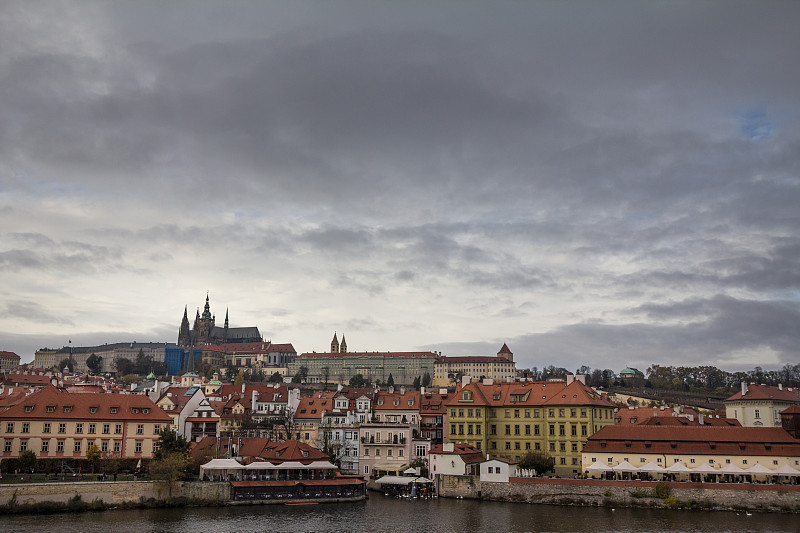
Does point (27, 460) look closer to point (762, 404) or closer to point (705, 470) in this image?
point (705, 470)

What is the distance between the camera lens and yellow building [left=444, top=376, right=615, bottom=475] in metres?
75.3

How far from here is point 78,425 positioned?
7131 cm

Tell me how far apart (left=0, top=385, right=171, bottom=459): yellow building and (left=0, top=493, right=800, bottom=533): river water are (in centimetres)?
1708

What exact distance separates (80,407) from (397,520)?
1503 inches

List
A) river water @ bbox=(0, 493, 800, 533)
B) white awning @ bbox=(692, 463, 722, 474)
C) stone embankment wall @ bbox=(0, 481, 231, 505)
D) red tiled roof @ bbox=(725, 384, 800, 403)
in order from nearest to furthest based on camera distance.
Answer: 1. river water @ bbox=(0, 493, 800, 533)
2. stone embankment wall @ bbox=(0, 481, 231, 505)
3. white awning @ bbox=(692, 463, 722, 474)
4. red tiled roof @ bbox=(725, 384, 800, 403)

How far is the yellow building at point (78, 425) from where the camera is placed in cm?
6844

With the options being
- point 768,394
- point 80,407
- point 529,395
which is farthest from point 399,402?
point 768,394

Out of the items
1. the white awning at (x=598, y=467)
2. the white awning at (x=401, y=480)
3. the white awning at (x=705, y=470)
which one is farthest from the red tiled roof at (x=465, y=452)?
the white awning at (x=705, y=470)

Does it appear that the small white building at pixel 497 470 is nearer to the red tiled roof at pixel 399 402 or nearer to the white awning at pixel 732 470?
the red tiled roof at pixel 399 402

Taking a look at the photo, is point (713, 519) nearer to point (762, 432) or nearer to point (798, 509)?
point (798, 509)

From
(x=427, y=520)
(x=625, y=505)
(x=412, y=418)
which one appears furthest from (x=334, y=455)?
(x=625, y=505)

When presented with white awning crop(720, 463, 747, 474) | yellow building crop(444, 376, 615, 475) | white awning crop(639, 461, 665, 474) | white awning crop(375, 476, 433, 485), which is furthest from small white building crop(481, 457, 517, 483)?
white awning crop(720, 463, 747, 474)

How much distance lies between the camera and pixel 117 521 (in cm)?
5166

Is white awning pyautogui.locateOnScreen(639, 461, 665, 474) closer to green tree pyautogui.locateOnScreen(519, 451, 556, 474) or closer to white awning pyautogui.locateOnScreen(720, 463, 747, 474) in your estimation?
white awning pyautogui.locateOnScreen(720, 463, 747, 474)
